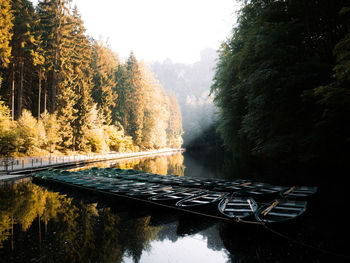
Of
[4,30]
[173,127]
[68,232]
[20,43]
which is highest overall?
[20,43]

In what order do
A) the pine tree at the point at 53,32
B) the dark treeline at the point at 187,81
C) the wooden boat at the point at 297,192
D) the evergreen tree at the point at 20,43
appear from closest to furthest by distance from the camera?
the wooden boat at the point at 297,192
the evergreen tree at the point at 20,43
the pine tree at the point at 53,32
the dark treeline at the point at 187,81

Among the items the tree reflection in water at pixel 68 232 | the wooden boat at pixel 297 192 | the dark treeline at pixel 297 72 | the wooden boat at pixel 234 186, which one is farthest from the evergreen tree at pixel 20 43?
the wooden boat at pixel 297 192

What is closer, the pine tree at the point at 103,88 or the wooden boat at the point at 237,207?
the wooden boat at the point at 237,207

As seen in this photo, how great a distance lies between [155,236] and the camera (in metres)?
5.59

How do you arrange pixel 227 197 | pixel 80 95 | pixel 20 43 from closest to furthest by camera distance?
pixel 227 197, pixel 20 43, pixel 80 95

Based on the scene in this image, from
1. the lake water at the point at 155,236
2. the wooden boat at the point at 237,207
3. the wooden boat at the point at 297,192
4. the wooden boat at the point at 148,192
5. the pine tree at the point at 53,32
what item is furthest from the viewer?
the pine tree at the point at 53,32

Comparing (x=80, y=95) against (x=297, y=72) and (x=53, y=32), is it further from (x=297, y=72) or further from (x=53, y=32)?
(x=297, y=72)

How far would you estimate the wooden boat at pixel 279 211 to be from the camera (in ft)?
17.6

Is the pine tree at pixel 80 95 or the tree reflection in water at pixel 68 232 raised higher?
the pine tree at pixel 80 95

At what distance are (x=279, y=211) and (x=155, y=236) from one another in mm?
3500

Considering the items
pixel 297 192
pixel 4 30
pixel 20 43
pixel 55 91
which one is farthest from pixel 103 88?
pixel 297 192

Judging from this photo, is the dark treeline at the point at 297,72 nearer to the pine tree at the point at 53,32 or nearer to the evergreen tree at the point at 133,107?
the pine tree at the point at 53,32

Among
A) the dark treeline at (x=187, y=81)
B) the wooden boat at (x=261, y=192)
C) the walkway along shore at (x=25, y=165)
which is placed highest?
the dark treeline at (x=187, y=81)

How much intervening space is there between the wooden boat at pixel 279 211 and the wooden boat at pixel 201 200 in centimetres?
150
